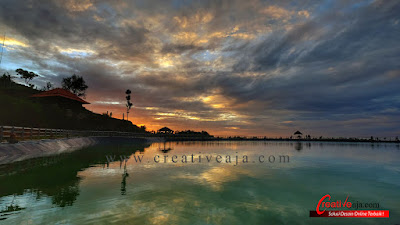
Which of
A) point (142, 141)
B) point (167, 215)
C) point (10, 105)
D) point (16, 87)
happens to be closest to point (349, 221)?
point (167, 215)

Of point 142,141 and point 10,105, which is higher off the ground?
point 10,105

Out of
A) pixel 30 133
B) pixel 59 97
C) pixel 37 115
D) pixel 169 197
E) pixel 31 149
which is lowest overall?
pixel 169 197

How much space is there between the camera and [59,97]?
57344 mm

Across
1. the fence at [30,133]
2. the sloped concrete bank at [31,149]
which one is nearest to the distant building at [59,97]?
the fence at [30,133]

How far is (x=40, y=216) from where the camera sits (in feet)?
20.8

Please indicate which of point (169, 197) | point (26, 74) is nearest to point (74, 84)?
point (26, 74)

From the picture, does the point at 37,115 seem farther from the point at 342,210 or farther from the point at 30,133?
the point at 342,210

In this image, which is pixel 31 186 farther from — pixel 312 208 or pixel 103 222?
pixel 312 208

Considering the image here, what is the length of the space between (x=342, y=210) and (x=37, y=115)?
221ft

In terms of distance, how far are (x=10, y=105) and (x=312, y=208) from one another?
66805mm

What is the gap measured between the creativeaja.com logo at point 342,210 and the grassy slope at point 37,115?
52.9 meters

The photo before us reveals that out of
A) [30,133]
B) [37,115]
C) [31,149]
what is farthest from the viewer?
[37,115]

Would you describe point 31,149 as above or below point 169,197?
above

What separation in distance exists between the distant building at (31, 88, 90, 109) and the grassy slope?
1.66m
